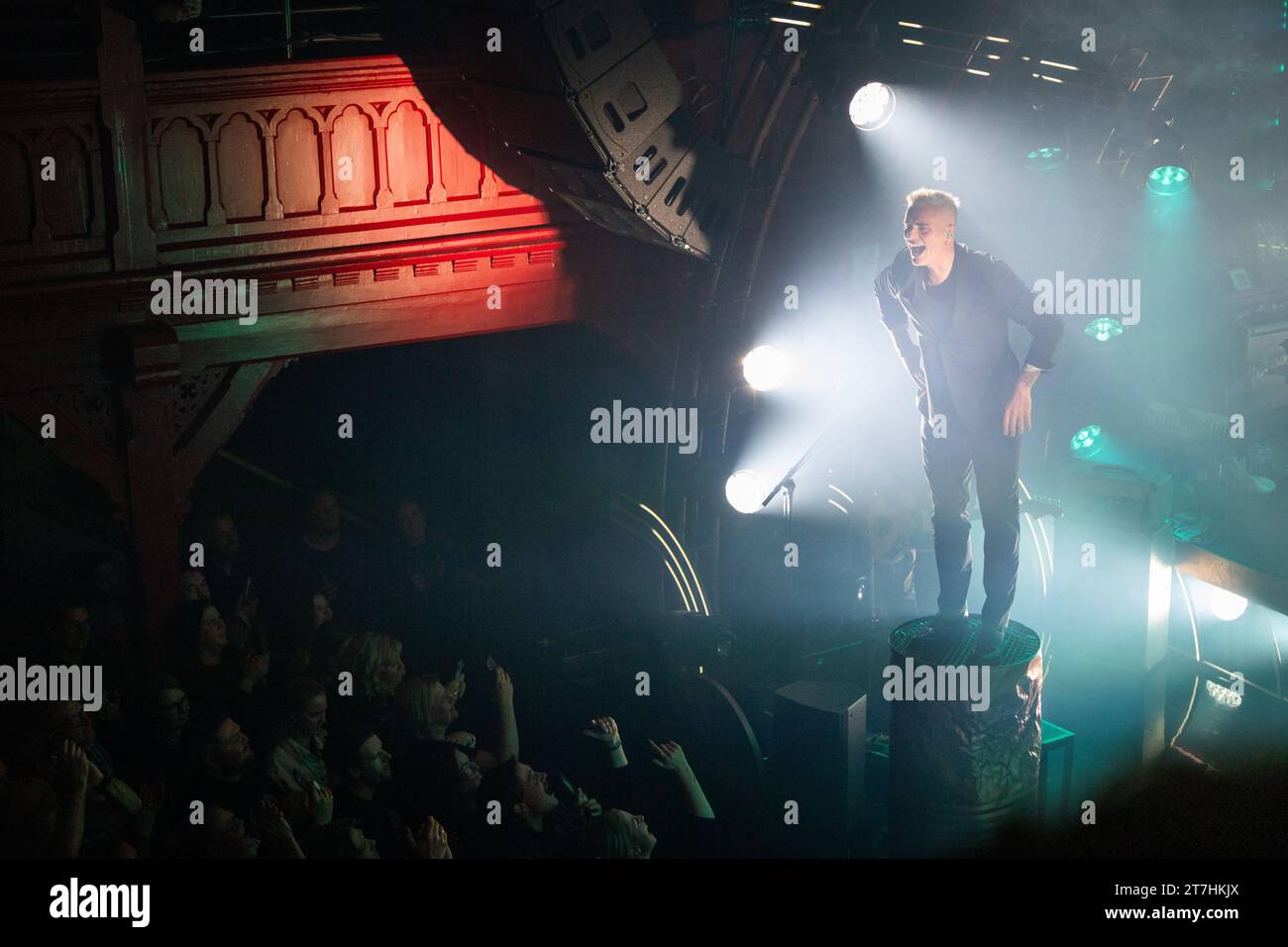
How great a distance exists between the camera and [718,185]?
9.36 meters

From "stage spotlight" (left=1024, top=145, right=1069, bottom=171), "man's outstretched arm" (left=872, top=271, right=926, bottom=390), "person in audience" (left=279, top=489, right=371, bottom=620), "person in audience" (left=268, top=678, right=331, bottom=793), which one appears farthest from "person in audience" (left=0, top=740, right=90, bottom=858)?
"stage spotlight" (left=1024, top=145, right=1069, bottom=171)

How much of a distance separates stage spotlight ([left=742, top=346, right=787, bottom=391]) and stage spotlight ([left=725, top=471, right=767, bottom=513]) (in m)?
0.74

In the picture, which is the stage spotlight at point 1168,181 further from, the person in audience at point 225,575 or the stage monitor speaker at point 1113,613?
the person in audience at point 225,575

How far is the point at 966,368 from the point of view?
7.52m

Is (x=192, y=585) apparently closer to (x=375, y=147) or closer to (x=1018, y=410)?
(x=375, y=147)

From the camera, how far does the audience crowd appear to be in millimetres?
7434

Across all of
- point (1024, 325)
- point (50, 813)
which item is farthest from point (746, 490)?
point (50, 813)

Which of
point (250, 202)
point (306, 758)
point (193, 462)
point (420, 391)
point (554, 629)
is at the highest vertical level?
point (250, 202)

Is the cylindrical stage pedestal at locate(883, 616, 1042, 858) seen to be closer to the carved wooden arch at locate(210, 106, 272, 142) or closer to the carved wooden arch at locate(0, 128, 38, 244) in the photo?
Result: the carved wooden arch at locate(210, 106, 272, 142)

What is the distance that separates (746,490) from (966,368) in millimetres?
2177

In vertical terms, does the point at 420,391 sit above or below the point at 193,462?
above

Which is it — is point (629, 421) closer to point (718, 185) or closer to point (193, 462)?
point (718, 185)

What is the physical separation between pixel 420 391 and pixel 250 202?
2346mm
